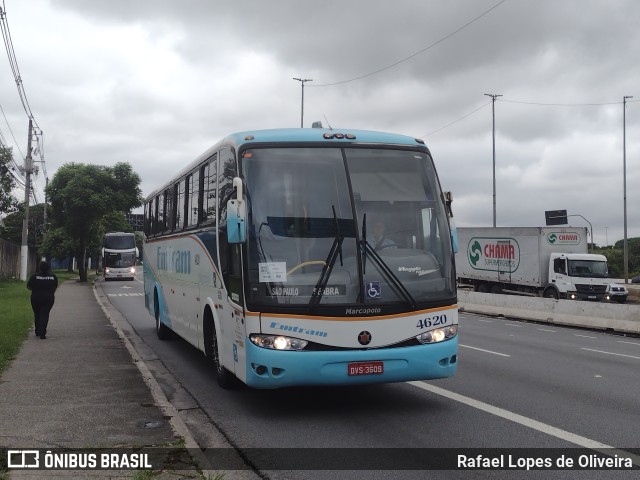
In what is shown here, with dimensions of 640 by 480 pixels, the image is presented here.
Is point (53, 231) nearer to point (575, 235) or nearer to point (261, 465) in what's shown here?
point (575, 235)

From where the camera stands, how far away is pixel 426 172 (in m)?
8.40

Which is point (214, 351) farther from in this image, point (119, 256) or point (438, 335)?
point (119, 256)

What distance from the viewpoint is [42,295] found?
49.1 ft

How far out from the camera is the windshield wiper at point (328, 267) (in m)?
7.39

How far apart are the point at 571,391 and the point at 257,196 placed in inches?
197

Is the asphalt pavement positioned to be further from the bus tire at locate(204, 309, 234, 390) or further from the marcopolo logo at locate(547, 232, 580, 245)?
the marcopolo logo at locate(547, 232, 580, 245)

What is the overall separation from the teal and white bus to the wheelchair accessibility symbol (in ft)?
0.07

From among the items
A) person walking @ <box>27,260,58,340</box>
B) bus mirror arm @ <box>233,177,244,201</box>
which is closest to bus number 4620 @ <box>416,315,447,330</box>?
bus mirror arm @ <box>233,177,244,201</box>

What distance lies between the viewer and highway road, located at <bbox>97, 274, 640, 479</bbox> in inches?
251

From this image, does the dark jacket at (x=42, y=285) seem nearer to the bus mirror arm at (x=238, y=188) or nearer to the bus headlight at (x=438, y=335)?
the bus mirror arm at (x=238, y=188)

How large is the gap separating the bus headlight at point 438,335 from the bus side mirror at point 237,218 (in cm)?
222

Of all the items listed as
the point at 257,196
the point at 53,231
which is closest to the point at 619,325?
the point at 257,196

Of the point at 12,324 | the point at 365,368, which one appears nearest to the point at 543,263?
the point at 12,324

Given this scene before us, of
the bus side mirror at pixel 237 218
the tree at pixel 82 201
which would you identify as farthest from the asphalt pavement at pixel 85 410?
the tree at pixel 82 201
